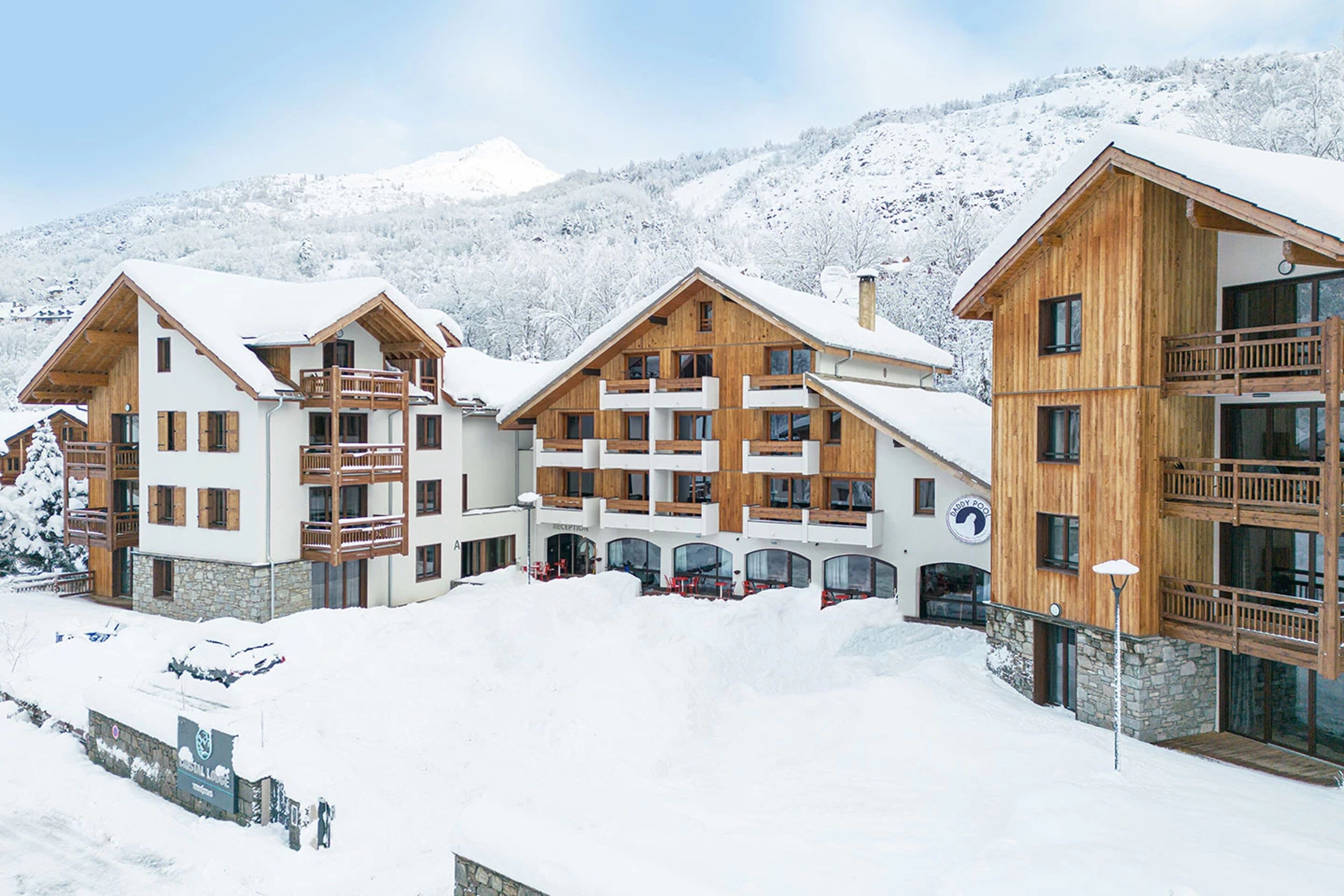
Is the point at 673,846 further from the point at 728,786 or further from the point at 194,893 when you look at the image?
the point at 194,893

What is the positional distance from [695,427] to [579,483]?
5.27m

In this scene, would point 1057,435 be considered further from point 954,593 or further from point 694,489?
point 694,489

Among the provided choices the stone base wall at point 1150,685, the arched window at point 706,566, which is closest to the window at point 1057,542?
the stone base wall at point 1150,685

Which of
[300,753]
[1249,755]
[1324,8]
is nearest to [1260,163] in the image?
[1249,755]

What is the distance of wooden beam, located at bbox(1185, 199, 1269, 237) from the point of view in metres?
15.1

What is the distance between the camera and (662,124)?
16550 cm

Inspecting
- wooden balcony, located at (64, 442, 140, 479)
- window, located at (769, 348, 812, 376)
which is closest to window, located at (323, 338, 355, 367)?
wooden balcony, located at (64, 442, 140, 479)

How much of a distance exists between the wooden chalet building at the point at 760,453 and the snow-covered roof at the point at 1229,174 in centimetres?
795

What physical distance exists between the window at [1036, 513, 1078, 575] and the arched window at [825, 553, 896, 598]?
798cm

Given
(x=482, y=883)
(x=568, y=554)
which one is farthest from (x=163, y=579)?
(x=482, y=883)

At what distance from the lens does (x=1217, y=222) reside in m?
15.5

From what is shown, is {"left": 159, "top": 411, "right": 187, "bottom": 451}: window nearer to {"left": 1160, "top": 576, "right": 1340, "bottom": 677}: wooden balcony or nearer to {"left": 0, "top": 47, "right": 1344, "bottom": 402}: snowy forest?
{"left": 1160, "top": 576, "right": 1340, "bottom": 677}: wooden balcony

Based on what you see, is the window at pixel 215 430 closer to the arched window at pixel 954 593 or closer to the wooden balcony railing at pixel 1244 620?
the arched window at pixel 954 593

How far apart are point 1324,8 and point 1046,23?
67688mm
